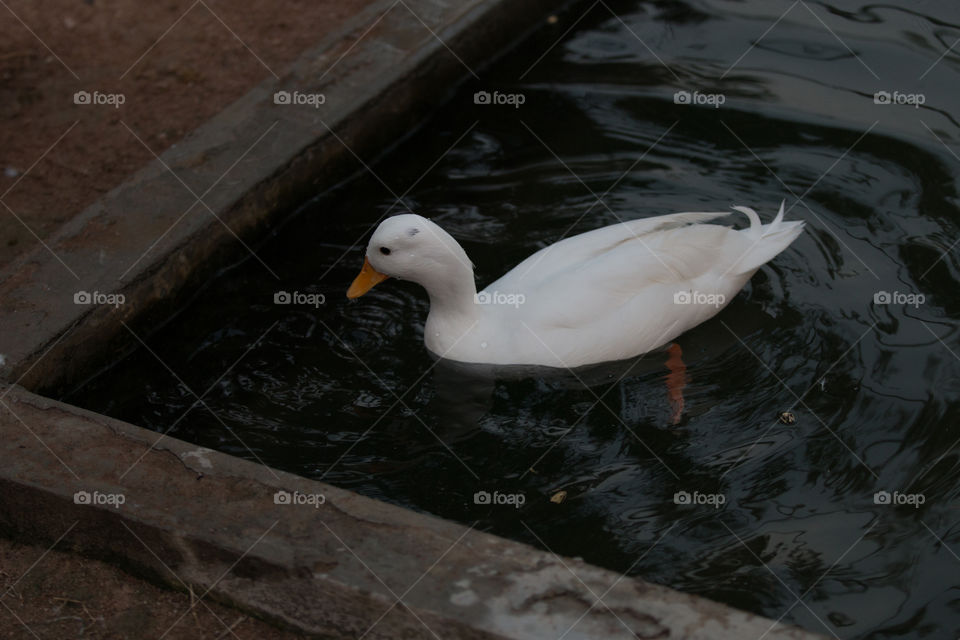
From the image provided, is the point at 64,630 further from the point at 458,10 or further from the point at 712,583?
the point at 458,10

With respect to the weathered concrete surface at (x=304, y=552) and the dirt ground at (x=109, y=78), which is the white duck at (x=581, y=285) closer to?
the weathered concrete surface at (x=304, y=552)

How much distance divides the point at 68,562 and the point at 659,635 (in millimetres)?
1925

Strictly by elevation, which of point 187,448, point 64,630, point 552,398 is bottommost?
point 552,398

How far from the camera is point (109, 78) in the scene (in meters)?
6.68

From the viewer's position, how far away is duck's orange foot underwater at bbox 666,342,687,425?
470 cm

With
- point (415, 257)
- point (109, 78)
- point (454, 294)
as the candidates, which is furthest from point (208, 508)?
point (109, 78)

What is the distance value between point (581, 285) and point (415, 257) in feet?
2.30

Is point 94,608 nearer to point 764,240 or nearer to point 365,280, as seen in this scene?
point 365,280

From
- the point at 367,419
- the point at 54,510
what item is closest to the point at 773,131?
the point at 367,419

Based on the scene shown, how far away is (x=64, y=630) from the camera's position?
11.4ft

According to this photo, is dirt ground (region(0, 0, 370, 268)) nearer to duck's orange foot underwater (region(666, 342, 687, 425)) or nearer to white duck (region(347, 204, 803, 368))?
white duck (region(347, 204, 803, 368))

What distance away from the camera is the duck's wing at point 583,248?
16.0 ft

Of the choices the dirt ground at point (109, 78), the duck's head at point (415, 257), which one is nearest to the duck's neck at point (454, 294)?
the duck's head at point (415, 257)

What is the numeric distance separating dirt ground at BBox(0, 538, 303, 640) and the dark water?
3.14ft
